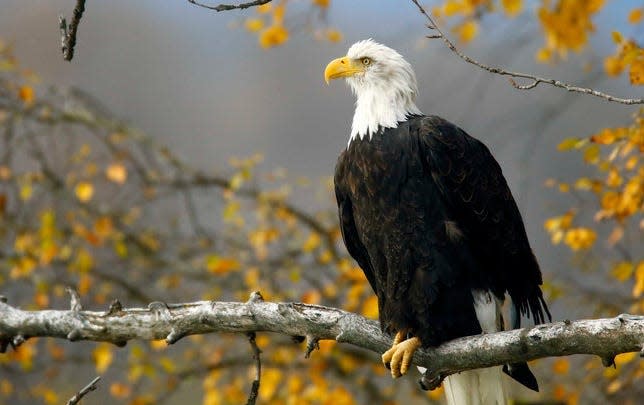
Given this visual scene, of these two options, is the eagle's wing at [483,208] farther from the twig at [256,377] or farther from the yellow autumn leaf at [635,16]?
the yellow autumn leaf at [635,16]

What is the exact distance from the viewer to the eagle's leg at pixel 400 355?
3.16m

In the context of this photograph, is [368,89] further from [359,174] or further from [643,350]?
[643,350]

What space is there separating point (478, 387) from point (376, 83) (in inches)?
51.0

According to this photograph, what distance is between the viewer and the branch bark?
2.49m

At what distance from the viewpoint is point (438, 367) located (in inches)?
121

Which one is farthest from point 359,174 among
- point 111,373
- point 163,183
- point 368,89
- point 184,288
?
point 111,373

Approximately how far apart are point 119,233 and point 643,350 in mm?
4421

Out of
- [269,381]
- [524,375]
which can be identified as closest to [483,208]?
[524,375]

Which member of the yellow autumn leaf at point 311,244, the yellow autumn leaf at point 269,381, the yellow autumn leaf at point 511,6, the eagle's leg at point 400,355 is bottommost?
the eagle's leg at point 400,355

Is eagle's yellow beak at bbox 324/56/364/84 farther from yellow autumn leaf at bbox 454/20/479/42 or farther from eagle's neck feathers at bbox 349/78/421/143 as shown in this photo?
yellow autumn leaf at bbox 454/20/479/42

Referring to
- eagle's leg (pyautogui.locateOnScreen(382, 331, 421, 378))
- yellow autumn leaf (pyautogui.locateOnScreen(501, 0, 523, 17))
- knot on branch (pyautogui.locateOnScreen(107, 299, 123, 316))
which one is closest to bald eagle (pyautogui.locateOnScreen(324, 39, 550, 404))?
eagle's leg (pyautogui.locateOnScreen(382, 331, 421, 378))

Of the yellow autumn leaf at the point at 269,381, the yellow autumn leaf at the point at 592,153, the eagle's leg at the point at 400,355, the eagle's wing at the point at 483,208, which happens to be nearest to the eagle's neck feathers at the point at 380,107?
the eagle's wing at the point at 483,208

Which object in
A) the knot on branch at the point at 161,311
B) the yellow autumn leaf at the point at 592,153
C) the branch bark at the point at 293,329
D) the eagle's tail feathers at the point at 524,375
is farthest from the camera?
the yellow autumn leaf at the point at 592,153

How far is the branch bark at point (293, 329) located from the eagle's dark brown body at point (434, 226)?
17 centimetres
